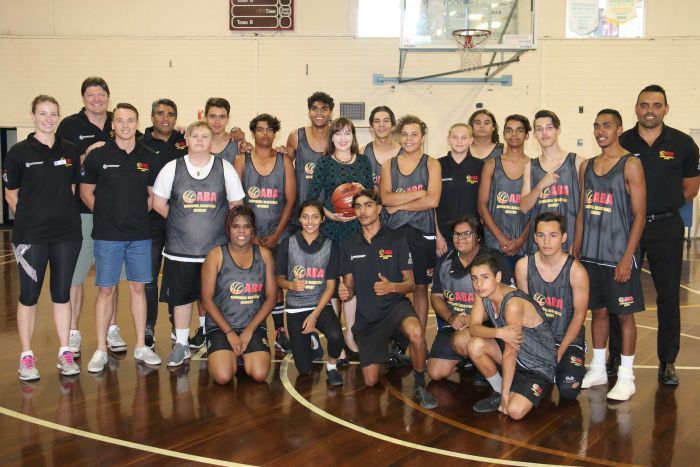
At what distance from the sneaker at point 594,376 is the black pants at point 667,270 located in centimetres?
42

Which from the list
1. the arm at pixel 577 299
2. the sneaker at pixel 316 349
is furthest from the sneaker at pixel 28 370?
the arm at pixel 577 299

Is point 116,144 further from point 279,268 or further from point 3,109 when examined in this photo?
point 3,109

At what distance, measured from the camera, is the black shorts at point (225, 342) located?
480 centimetres

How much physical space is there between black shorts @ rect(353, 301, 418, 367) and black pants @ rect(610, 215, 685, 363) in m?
1.64

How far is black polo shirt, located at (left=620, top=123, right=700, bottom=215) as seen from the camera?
4.70 metres

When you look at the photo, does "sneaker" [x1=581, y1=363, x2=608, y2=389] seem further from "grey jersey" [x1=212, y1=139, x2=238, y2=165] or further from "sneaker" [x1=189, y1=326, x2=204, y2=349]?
"grey jersey" [x1=212, y1=139, x2=238, y2=165]

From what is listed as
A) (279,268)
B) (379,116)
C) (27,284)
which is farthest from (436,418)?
(27,284)

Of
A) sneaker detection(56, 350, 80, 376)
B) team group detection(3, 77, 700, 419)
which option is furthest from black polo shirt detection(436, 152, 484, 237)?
sneaker detection(56, 350, 80, 376)

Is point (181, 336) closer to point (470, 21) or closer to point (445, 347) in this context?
point (445, 347)

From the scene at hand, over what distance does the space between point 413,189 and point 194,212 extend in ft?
5.15

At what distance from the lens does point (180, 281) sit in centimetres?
503

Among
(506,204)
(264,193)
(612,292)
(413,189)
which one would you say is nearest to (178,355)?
(264,193)

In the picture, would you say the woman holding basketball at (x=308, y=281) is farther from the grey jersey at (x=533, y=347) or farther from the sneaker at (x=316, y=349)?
the grey jersey at (x=533, y=347)

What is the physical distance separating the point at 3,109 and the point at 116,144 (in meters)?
11.1
